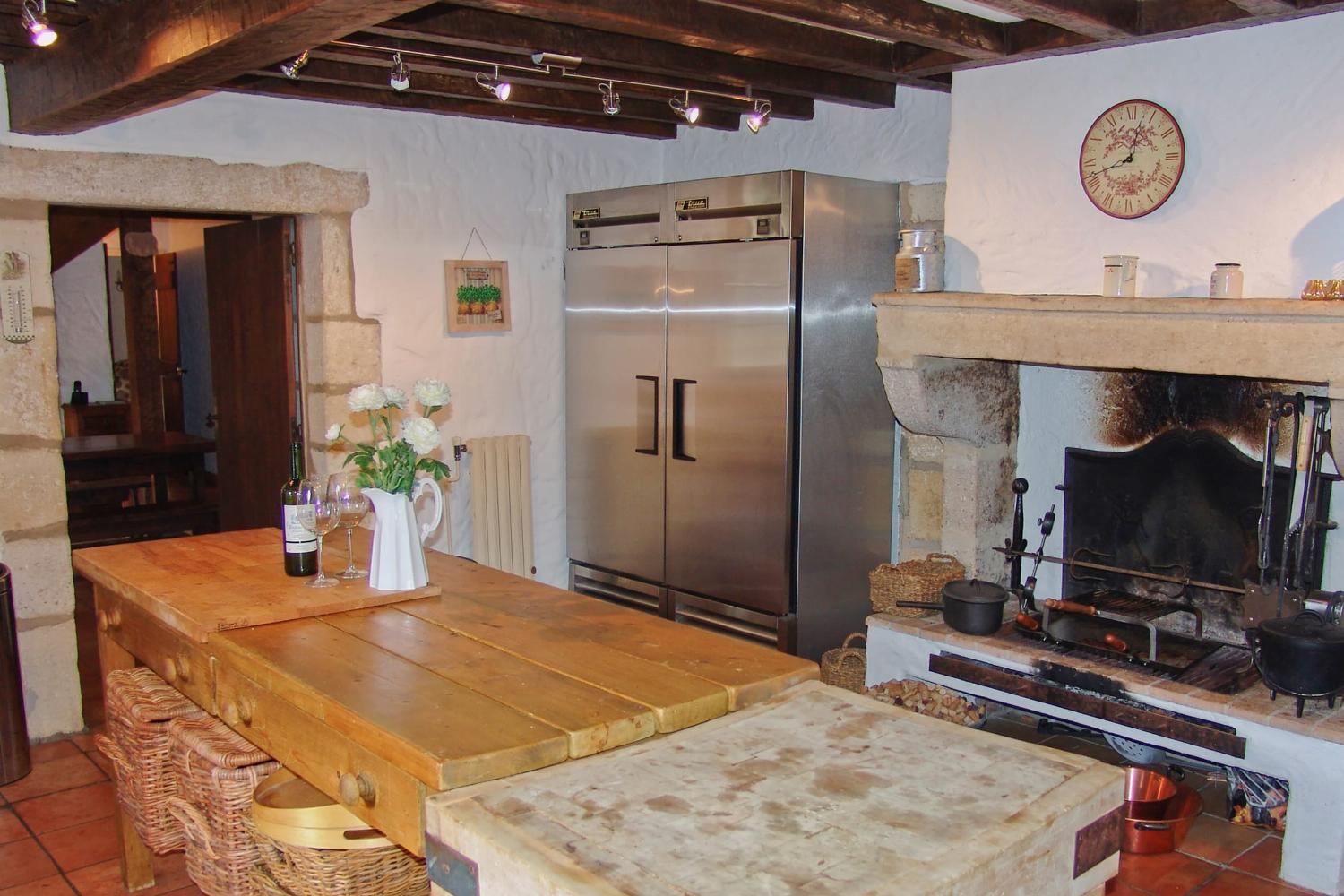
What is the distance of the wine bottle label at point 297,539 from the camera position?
2.75 m

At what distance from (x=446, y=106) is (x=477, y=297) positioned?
84 cm

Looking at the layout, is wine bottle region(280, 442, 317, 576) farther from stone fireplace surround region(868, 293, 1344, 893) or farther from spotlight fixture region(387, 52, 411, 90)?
stone fireplace surround region(868, 293, 1344, 893)

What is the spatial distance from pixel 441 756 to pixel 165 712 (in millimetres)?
1417

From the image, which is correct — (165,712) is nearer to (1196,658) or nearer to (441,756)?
(441,756)

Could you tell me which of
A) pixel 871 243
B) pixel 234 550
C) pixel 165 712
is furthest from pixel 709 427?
pixel 165 712

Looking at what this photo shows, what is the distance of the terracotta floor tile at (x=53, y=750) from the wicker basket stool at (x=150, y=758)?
1.28 metres

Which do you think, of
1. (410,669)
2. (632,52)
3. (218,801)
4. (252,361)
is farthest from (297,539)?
(252,361)

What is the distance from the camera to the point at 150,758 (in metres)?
2.77

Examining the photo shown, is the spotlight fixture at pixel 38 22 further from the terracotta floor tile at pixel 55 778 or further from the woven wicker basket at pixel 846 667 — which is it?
the woven wicker basket at pixel 846 667

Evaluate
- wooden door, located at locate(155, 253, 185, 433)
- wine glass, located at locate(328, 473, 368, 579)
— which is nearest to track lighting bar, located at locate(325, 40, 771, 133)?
wine glass, located at locate(328, 473, 368, 579)

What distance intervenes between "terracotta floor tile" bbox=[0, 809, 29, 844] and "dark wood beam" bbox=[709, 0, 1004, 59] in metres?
3.16

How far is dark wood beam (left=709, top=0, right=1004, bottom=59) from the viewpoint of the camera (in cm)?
284

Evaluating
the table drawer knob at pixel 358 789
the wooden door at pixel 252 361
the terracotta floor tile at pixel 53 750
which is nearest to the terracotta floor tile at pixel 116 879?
the terracotta floor tile at pixel 53 750

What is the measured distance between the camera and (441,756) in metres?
1.71
